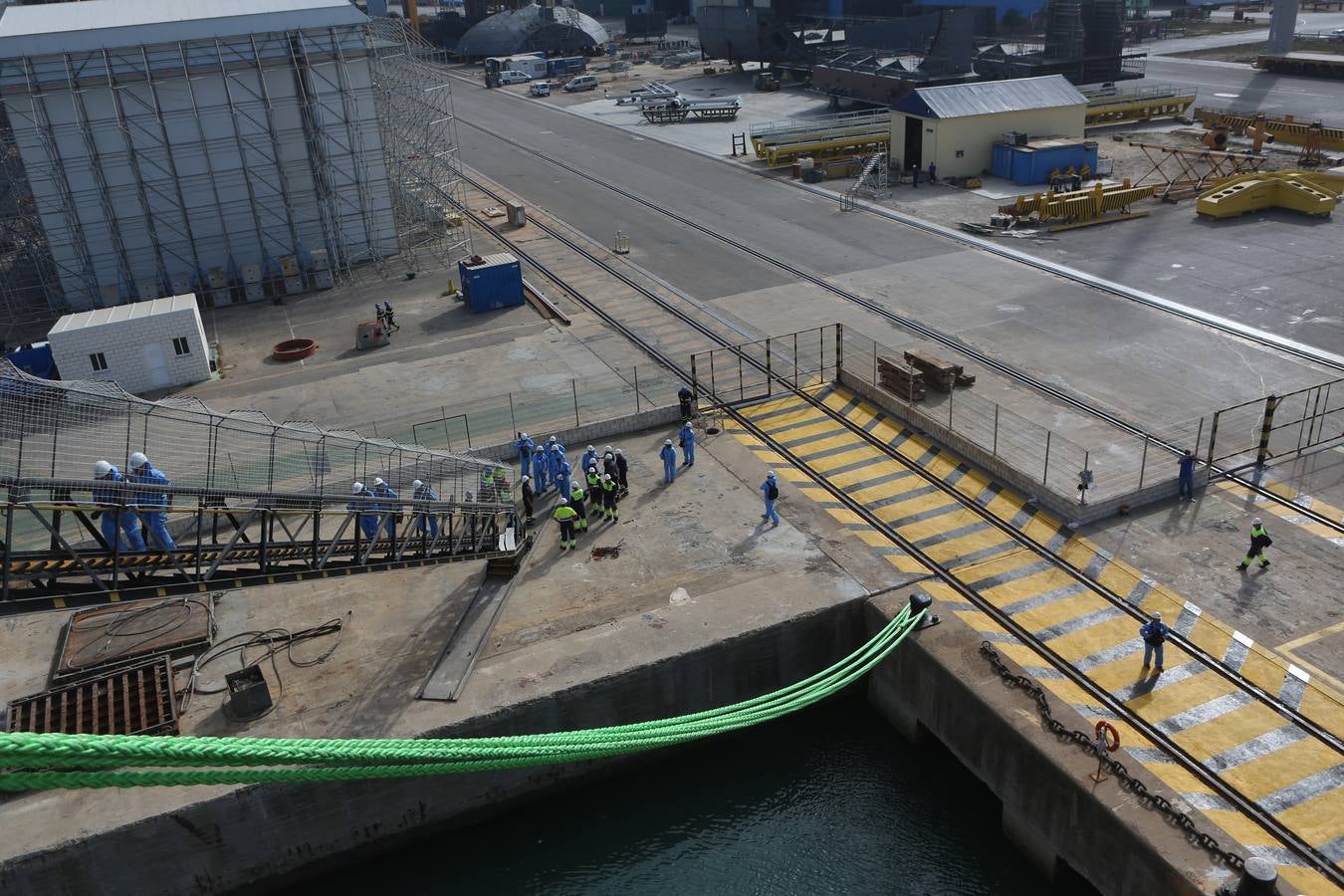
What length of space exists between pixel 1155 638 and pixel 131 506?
49.9ft

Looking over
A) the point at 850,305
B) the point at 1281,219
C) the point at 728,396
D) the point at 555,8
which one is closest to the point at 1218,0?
the point at 555,8

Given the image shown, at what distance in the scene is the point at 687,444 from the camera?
24594mm

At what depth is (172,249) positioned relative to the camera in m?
38.5

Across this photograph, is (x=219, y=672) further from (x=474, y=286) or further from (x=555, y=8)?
(x=555, y=8)

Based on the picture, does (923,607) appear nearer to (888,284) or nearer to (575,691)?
(575,691)

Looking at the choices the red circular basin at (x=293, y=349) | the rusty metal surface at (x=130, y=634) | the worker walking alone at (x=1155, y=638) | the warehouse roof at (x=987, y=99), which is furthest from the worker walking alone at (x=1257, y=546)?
the warehouse roof at (x=987, y=99)

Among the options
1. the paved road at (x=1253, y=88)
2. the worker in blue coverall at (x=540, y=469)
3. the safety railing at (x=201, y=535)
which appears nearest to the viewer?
the safety railing at (x=201, y=535)

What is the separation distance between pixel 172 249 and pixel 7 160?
6.40m

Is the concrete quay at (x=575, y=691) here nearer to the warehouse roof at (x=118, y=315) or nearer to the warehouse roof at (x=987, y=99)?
the warehouse roof at (x=118, y=315)

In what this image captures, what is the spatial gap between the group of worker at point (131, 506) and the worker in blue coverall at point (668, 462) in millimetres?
10629

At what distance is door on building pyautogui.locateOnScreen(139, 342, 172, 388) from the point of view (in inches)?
1227

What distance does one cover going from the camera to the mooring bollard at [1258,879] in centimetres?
1230

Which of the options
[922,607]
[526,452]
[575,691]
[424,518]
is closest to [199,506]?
[424,518]

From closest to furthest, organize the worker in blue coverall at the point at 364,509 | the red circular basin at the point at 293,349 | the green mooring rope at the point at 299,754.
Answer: the green mooring rope at the point at 299,754 < the worker in blue coverall at the point at 364,509 < the red circular basin at the point at 293,349
